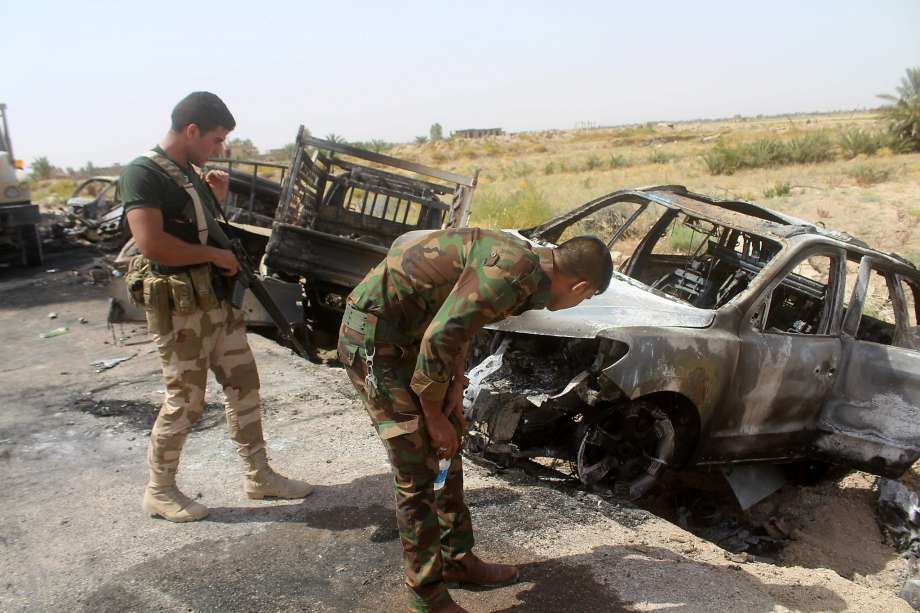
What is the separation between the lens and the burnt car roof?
4.55m

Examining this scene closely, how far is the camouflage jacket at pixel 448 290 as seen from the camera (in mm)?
2219

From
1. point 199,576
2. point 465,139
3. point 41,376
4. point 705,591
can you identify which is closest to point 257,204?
point 41,376

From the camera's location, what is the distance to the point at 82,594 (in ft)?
9.53

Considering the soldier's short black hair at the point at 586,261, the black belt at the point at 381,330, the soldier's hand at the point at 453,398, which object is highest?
the soldier's short black hair at the point at 586,261

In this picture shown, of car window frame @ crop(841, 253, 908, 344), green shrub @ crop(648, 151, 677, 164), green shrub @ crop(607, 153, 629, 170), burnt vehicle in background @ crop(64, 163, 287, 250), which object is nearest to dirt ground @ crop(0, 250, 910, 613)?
car window frame @ crop(841, 253, 908, 344)

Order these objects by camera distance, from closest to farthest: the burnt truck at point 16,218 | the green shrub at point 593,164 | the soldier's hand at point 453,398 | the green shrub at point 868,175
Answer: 1. the soldier's hand at point 453,398
2. the burnt truck at point 16,218
3. the green shrub at point 868,175
4. the green shrub at point 593,164

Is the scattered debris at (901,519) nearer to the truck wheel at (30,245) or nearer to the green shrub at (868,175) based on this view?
the truck wheel at (30,245)

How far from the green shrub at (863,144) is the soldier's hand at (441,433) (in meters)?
21.4

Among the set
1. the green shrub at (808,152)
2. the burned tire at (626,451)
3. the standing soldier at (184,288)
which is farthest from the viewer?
the green shrub at (808,152)

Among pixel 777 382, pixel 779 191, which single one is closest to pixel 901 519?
pixel 777 382

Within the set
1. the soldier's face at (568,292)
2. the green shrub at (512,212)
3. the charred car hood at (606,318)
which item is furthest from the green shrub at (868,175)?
the soldier's face at (568,292)

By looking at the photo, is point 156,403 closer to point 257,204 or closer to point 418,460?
point 418,460

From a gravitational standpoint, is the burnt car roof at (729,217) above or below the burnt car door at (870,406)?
above

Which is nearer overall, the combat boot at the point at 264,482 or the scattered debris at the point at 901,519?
the combat boot at the point at 264,482
